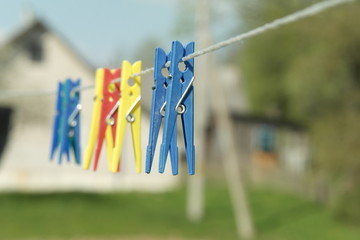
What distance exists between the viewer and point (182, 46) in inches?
87.6

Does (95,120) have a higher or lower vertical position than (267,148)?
lower

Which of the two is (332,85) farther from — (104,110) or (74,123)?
(104,110)

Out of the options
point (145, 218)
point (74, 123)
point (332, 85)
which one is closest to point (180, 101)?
point (74, 123)

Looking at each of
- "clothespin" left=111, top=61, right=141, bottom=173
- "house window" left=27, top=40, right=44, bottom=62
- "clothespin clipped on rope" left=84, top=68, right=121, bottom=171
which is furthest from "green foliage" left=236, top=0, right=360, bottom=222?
"clothespin" left=111, top=61, right=141, bottom=173

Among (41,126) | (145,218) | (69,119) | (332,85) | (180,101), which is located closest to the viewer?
(180,101)

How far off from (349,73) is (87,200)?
6.35 metres

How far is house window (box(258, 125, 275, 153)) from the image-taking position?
2128cm

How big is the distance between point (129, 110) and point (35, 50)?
1573cm

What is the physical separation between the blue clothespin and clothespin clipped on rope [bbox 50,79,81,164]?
43.7 inches

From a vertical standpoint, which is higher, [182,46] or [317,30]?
[317,30]

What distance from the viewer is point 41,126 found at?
1734 centimetres

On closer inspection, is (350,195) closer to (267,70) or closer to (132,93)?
(267,70)

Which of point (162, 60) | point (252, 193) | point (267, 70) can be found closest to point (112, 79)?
point (162, 60)

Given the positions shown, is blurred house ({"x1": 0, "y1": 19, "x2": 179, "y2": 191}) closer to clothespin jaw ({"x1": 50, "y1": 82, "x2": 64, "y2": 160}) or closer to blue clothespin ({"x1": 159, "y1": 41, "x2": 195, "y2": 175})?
clothespin jaw ({"x1": 50, "y1": 82, "x2": 64, "y2": 160})
